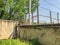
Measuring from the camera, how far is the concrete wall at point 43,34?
10627 mm

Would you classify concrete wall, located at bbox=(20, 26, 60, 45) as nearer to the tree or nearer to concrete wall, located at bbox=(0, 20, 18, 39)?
concrete wall, located at bbox=(0, 20, 18, 39)

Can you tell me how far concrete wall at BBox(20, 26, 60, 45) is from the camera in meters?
10.6

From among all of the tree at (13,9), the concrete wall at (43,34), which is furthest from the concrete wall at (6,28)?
the tree at (13,9)

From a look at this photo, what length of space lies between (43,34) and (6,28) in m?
3.15

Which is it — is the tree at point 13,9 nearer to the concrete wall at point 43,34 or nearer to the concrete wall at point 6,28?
the concrete wall at point 6,28

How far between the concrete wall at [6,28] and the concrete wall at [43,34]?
37.5 inches

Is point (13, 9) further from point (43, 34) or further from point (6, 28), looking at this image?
point (43, 34)

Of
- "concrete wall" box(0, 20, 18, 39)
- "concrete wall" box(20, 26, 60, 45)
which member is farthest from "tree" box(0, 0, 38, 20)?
"concrete wall" box(20, 26, 60, 45)

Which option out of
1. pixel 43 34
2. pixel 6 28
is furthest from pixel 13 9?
pixel 43 34

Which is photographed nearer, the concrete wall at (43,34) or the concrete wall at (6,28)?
the concrete wall at (43,34)

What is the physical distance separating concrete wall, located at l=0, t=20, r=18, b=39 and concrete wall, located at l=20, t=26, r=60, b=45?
952mm

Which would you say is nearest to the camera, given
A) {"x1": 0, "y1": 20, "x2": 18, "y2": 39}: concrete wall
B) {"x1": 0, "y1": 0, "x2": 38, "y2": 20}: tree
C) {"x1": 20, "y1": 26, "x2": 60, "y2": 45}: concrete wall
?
{"x1": 20, "y1": 26, "x2": 60, "y2": 45}: concrete wall

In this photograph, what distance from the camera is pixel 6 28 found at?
41.7 ft

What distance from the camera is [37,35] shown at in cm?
1180
